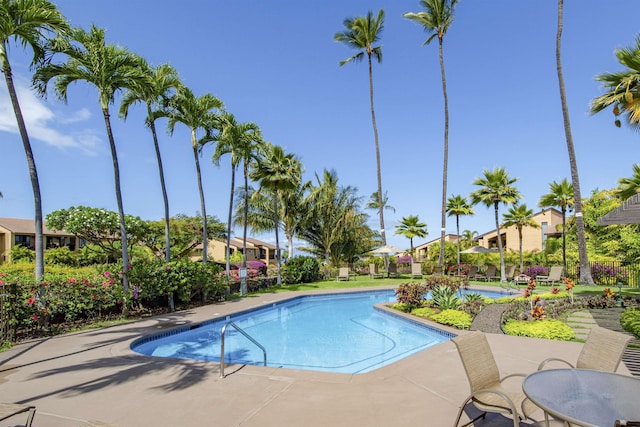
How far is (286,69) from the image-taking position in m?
18.7

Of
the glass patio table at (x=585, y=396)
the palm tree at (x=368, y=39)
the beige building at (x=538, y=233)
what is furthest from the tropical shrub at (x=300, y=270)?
the beige building at (x=538, y=233)

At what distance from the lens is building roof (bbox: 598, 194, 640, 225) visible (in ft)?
25.6

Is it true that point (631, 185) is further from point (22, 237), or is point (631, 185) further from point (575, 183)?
point (22, 237)

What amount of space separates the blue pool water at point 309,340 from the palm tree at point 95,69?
9.11ft

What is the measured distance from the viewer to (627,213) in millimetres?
8164

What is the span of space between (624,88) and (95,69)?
14307 mm

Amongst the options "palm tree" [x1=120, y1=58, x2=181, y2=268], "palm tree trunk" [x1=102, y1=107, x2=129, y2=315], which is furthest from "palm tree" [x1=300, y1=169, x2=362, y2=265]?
"palm tree trunk" [x1=102, y1=107, x2=129, y2=315]

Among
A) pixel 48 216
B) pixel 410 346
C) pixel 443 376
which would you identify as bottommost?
pixel 410 346

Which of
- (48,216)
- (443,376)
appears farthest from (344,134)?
(443,376)

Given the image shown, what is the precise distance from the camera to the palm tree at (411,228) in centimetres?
2841

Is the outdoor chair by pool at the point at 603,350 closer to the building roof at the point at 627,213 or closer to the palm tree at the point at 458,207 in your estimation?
the building roof at the point at 627,213

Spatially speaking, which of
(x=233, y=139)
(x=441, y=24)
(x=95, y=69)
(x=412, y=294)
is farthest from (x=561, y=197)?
(x=95, y=69)

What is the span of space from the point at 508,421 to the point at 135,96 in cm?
1441

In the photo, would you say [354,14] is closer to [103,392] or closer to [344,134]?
[344,134]
